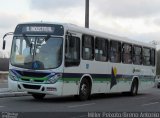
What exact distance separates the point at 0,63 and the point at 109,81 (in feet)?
191

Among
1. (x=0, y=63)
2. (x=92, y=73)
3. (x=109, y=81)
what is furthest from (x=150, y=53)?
(x=0, y=63)

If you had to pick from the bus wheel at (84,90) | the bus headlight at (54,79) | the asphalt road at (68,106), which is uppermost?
the bus headlight at (54,79)

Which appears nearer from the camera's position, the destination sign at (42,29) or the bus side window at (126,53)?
the destination sign at (42,29)

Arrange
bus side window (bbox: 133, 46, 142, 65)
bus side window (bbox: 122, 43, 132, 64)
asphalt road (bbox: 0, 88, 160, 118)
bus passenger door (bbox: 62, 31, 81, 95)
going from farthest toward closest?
bus side window (bbox: 133, 46, 142, 65) < bus side window (bbox: 122, 43, 132, 64) < bus passenger door (bbox: 62, 31, 81, 95) < asphalt road (bbox: 0, 88, 160, 118)

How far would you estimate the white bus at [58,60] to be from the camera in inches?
775

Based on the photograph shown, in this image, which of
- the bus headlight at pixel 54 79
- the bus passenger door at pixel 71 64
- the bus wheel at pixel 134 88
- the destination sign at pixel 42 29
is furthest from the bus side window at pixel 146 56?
the bus headlight at pixel 54 79

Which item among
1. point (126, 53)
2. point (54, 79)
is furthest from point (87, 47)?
point (126, 53)

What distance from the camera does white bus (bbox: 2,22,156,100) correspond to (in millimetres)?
19688

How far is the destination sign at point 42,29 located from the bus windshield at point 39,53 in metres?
0.21

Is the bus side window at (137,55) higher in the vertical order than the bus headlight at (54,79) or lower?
higher

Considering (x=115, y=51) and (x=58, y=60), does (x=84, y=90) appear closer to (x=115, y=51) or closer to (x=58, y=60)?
(x=58, y=60)

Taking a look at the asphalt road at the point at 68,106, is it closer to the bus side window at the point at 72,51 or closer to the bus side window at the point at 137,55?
the bus side window at the point at 72,51

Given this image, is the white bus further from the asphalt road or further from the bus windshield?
the asphalt road

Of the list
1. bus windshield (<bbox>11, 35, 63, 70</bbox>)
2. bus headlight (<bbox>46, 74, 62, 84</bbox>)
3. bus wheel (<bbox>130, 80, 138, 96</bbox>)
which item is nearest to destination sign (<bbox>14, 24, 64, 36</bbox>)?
bus windshield (<bbox>11, 35, 63, 70</bbox>)
